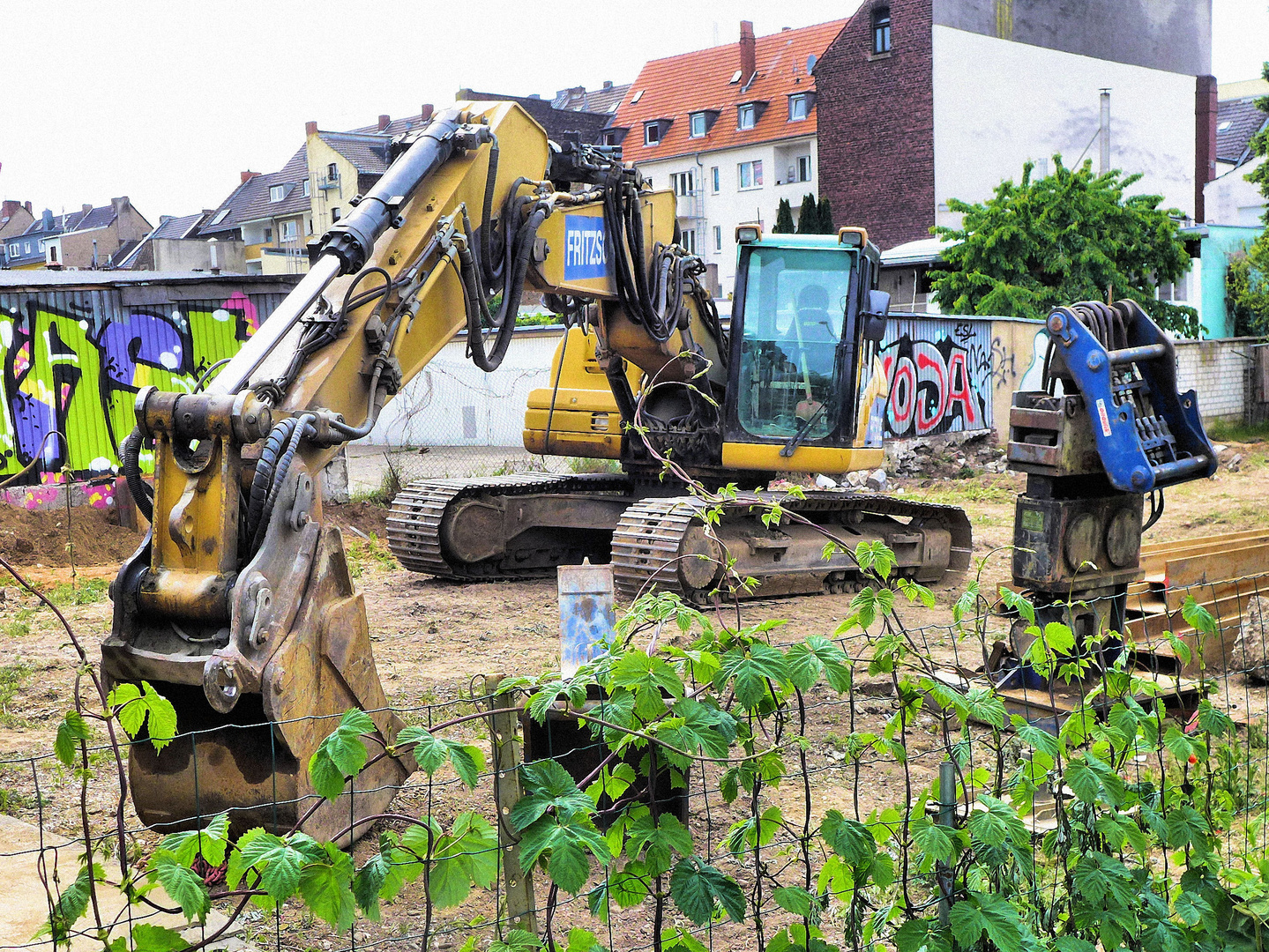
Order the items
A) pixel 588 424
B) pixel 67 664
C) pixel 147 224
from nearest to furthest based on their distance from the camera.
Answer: pixel 67 664 → pixel 588 424 → pixel 147 224

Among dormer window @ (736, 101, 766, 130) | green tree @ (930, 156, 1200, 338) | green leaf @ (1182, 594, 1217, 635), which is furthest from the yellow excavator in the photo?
dormer window @ (736, 101, 766, 130)

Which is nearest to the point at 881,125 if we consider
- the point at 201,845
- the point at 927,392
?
the point at 927,392

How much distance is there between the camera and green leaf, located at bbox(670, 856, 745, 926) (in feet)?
8.61

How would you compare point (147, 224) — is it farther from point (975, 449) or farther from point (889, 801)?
point (889, 801)

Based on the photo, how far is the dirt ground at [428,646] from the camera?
17.1 feet

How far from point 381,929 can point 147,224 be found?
80295 mm

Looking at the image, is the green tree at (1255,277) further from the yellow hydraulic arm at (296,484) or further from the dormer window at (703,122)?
the dormer window at (703,122)

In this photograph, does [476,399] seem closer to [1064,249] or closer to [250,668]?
[1064,249]

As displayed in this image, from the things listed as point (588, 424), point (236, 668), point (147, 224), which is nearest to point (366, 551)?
point (588, 424)

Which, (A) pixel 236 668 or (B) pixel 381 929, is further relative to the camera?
(B) pixel 381 929

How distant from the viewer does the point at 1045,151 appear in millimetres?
38438

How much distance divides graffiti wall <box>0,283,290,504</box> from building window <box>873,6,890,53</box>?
27896mm

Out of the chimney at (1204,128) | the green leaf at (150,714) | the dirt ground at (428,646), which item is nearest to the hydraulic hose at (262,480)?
the dirt ground at (428,646)

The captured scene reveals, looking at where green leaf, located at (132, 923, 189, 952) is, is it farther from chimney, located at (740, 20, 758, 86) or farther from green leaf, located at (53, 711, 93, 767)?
chimney, located at (740, 20, 758, 86)
